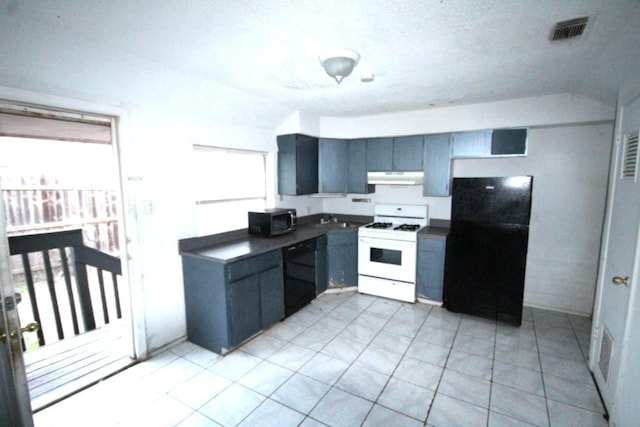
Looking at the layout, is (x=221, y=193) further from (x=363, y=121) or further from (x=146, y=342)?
(x=363, y=121)

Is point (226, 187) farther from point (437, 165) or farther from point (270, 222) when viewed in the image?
point (437, 165)

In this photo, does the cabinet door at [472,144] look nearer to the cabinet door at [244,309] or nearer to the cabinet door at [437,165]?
Answer: the cabinet door at [437,165]

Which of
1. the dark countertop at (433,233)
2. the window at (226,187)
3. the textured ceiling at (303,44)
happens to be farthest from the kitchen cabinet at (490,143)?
the window at (226,187)

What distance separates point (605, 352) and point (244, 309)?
9.20ft

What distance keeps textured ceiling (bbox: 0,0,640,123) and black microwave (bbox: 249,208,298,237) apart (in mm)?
1319

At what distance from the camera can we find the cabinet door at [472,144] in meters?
3.37

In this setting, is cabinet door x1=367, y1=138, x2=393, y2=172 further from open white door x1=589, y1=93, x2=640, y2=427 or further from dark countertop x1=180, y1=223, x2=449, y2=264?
open white door x1=589, y1=93, x2=640, y2=427

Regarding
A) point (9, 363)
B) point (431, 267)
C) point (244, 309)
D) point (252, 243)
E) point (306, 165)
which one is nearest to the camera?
point (9, 363)

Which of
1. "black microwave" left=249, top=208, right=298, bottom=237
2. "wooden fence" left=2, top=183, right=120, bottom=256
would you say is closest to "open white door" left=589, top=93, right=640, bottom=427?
"black microwave" left=249, top=208, right=298, bottom=237

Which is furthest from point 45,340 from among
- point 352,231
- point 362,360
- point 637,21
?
point 637,21

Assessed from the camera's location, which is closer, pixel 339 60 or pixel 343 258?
pixel 339 60

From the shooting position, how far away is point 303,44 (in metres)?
1.86

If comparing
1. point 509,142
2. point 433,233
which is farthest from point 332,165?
point 509,142

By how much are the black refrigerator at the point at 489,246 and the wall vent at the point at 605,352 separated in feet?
2.82
